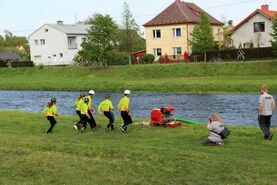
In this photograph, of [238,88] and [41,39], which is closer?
[238,88]

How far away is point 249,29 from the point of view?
7131 cm

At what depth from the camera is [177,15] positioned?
75625 mm

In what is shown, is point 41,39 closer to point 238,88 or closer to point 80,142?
point 238,88

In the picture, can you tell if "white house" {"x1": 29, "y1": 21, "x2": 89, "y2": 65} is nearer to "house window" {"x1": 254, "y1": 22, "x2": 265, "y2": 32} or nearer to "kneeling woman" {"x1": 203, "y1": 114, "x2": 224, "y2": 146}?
"house window" {"x1": 254, "y1": 22, "x2": 265, "y2": 32}

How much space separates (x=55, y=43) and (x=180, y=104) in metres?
61.0

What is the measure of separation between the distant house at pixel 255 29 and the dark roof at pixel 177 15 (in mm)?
6921

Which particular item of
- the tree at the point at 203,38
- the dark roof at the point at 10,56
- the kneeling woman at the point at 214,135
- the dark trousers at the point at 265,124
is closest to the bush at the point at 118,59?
the tree at the point at 203,38

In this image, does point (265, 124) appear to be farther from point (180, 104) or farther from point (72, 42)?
point (72, 42)

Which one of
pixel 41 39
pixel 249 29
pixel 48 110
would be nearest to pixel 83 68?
pixel 249 29

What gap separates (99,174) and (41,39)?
281 ft

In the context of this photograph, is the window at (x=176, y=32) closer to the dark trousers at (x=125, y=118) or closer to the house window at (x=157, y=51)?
the house window at (x=157, y=51)

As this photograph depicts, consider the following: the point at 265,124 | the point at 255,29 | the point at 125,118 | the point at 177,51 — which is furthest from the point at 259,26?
the point at 265,124

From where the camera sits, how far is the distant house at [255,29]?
69.9 m

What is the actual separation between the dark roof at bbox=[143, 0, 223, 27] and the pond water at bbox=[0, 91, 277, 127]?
29815 mm
